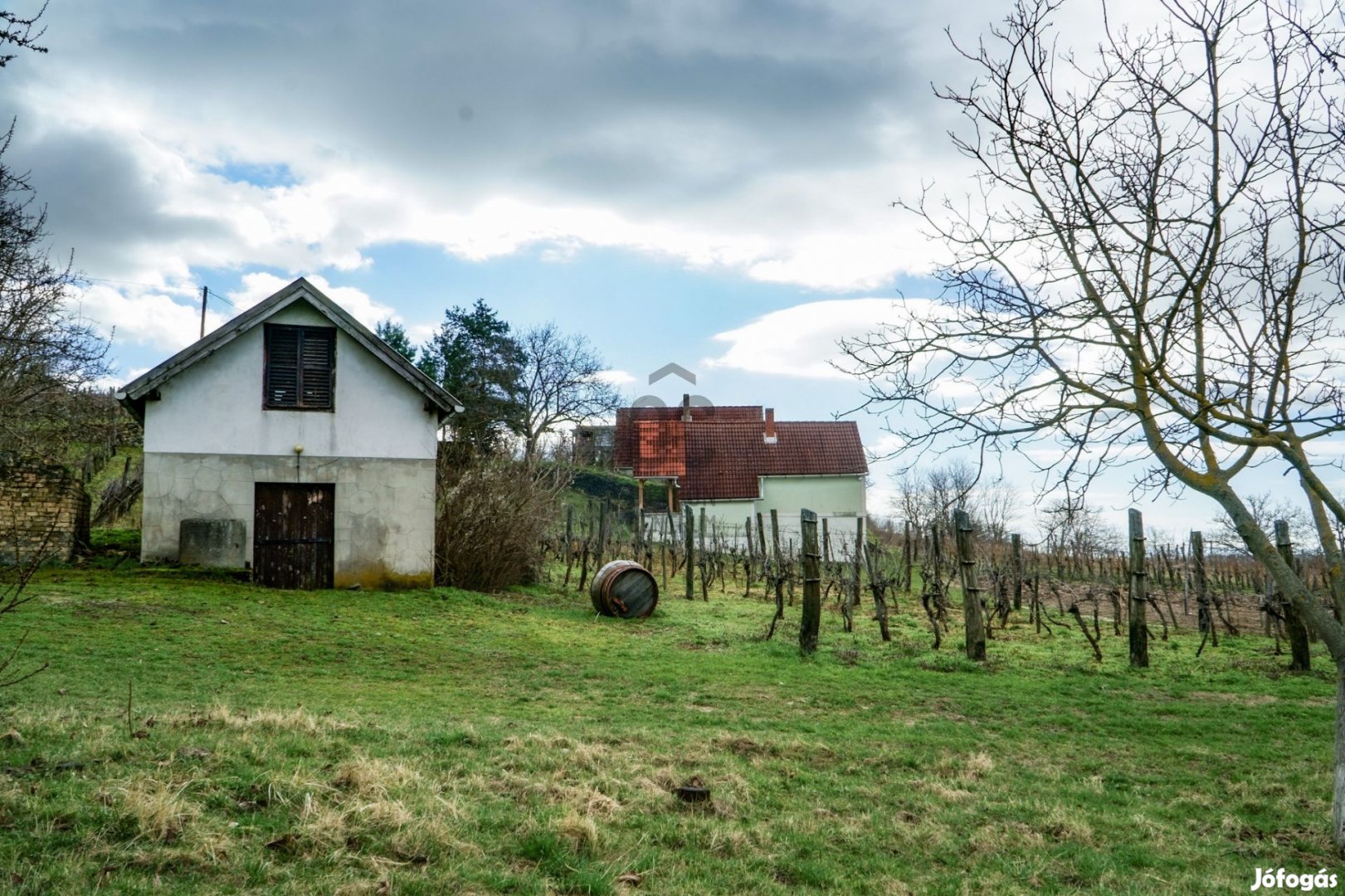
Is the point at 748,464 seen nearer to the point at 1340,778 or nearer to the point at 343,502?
the point at 343,502

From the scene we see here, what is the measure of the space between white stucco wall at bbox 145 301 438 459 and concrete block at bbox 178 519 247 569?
140cm

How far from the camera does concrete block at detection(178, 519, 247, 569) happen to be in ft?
54.8

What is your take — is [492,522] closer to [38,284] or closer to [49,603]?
[49,603]

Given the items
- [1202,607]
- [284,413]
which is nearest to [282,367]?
[284,413]

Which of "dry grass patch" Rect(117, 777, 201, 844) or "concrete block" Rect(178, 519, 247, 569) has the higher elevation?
"concrete block" Rect(178, 519, 247, 569)

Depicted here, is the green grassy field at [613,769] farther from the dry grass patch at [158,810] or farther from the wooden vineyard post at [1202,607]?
the wooden vineyard post at [1202,607]

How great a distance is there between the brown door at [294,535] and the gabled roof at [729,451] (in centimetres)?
2336

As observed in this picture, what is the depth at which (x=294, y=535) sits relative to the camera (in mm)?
17578

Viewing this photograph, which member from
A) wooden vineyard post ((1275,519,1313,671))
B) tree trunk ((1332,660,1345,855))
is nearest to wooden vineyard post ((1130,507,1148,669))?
wooden vineyard post ((1275,519,1313,671))

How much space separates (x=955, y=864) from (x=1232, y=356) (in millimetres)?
4089

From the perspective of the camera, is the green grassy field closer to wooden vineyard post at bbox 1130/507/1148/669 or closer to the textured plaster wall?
wooden vineyard post at bbox 1130/507/1148/669

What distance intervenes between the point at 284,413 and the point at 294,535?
7.79 feet

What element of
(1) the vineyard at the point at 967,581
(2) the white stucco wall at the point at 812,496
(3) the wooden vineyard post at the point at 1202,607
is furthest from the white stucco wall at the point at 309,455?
(2) the white stucco wall at the point at 812,496

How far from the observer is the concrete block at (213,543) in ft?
54.8
